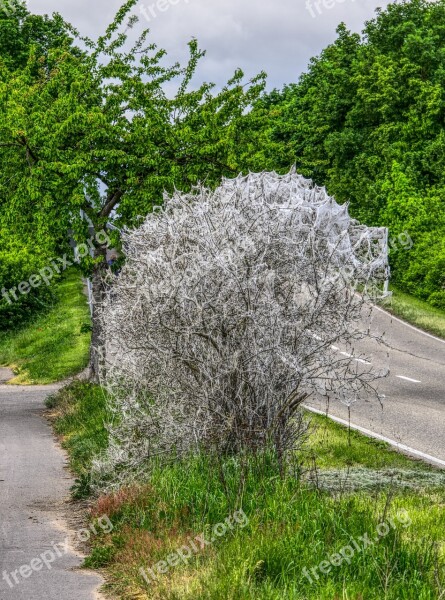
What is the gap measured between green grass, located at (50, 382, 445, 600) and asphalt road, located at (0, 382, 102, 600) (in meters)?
0.35

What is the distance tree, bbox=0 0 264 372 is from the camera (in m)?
19.8

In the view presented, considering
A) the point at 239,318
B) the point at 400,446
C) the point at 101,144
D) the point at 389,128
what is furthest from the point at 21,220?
the point at 389,128

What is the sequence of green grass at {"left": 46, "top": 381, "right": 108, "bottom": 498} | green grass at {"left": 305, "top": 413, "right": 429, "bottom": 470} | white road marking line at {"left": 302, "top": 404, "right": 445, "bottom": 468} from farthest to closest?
white road marking line at {"left": 302, "top": 404, "right": 445, "bottom": 468}
green grass at {"left": 46, "top": 381, "right": 108, "bottom": 498}
green grass at {"left": 305, "top": 413, "right": 429, "bottom": 470}

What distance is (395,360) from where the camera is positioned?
2689cm

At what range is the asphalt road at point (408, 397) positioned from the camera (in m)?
16.7

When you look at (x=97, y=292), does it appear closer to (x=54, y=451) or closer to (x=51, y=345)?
(x=54, y=451)

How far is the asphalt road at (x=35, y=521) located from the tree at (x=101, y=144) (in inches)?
155

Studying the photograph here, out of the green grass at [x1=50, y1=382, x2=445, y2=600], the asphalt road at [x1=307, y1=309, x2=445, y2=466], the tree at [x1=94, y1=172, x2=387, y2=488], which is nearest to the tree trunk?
the asphalt road at [x1=307, y1=309, x2=445, y2=466]

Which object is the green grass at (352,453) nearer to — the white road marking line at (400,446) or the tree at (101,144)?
the white road marking line at (400,446)

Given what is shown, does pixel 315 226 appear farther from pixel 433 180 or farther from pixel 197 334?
pixel 433 180

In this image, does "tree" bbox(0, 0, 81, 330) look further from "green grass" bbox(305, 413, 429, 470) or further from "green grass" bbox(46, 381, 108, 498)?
"green grass" bbox(305, 413, 429, 470)

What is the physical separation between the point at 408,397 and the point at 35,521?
37.2ft

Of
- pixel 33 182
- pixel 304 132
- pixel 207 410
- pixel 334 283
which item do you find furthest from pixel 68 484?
pixel 304 132

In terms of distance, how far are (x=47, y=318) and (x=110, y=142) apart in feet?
72.8
